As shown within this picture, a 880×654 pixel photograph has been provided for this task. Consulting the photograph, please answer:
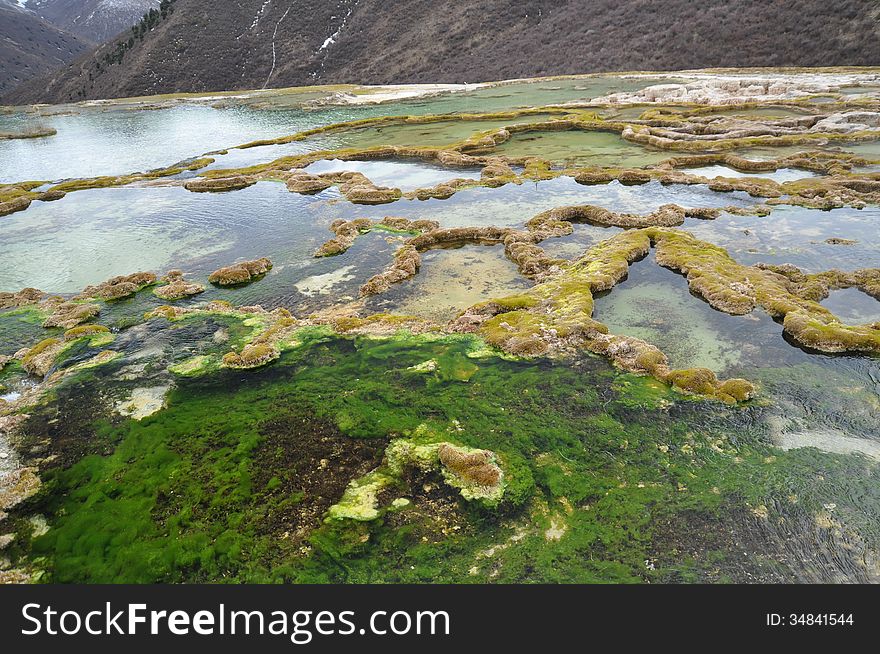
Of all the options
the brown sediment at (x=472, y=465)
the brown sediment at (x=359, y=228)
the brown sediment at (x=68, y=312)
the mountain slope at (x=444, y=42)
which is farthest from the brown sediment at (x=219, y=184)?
the mountain slope at (x=444, y=42)

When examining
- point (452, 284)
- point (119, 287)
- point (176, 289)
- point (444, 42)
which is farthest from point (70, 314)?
point (444, 42)

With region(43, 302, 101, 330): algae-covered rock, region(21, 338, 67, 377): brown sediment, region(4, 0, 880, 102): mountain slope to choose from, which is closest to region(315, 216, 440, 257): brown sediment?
region(43, 302, 101, 330): algae-covered rock

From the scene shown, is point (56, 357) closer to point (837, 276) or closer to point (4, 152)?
point (837, 276)

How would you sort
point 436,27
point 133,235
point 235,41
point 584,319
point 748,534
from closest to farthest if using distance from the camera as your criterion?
1. point 748,534
2. point 584,319
3. point 133,235
4. point 436,27
5. point 235,41

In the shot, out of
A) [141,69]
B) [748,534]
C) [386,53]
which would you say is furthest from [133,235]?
[141,69]

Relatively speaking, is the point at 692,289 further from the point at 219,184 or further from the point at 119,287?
the point at 219,184

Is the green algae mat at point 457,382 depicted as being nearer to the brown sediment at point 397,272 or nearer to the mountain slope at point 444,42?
the brown sediment at point 397,272
